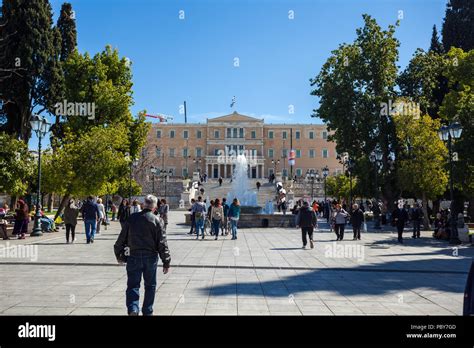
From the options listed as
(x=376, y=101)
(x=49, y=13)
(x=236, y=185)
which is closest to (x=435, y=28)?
(x=376, y=101)

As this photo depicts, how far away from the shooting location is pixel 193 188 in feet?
204

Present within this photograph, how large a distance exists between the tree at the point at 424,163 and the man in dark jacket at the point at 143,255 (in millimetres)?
22111

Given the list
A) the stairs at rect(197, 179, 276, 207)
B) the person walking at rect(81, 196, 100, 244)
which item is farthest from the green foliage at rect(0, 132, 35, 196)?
the stairs at rect(197, 179, 276, 207)

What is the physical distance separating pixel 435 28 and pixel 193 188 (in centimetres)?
3377

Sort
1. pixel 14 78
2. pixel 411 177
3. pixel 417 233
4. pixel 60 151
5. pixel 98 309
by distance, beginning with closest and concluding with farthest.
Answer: pixel 98 309, pixel 417 233, pixel 60 151, pixel 411 177, pixel 14 78

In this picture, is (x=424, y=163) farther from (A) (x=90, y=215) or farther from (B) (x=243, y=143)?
(B) (x=243, y=143)

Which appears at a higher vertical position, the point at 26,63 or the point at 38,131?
the point at 26,63

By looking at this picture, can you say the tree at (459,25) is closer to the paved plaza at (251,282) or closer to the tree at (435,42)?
the tree at (435,42)

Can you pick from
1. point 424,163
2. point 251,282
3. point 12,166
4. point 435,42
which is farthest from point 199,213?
point 435,42

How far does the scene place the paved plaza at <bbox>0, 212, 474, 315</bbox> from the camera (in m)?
6.84

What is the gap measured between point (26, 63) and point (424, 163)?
2521 cm

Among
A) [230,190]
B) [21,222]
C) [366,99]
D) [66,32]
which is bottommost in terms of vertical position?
[21,222]

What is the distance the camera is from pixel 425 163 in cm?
2627
